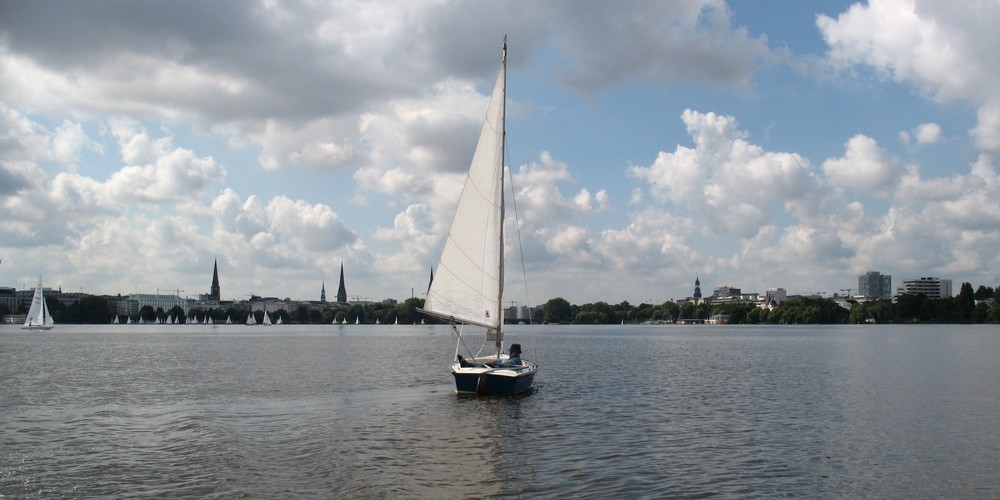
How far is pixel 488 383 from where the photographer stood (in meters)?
38.4

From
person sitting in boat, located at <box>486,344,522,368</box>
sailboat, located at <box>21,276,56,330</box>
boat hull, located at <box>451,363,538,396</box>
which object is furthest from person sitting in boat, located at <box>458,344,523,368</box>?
sailboat, located at <box>21,276,56,330</box>

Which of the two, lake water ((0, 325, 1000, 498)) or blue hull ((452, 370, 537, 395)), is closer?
lake water ((0, 325, 1000, 498))

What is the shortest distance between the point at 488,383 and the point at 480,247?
6652 mm

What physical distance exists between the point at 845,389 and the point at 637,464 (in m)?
28.0

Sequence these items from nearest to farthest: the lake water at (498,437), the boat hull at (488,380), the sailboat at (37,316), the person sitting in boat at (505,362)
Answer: the lake water at (498,437) < the boat hull at (488,380) < the person sitting in boat at (505,362) < the sailboat at (37,316)

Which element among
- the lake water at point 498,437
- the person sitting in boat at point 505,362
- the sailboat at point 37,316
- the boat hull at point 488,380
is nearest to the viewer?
the lake water at point 498,437

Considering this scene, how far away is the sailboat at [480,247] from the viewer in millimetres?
37906

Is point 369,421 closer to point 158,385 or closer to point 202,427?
point 202,427

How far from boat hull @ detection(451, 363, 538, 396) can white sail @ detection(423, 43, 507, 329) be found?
→ 239 cm

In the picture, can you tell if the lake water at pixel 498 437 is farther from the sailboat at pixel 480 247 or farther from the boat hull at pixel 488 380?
the sailboat at pixel 480 247

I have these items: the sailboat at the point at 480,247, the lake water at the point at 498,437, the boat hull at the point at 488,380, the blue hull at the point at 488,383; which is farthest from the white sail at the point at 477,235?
the lake water at the point at 498,437

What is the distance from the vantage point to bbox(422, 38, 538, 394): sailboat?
37906 millimetres

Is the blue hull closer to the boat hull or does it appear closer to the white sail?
the boat hull

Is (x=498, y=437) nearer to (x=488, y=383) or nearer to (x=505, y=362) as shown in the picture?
(x=488, y=383)
